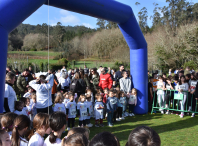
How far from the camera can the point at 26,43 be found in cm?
3700

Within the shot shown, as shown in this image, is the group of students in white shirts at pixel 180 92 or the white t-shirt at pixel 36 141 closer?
the white t-shirt at pixel 36 141

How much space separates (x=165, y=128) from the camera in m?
6.52

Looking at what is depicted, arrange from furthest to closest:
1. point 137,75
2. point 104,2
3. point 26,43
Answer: point 26,43 → point 137,75 → point 104,2

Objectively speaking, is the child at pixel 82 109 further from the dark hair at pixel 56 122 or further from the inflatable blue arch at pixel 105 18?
the dark hair at pixel 56 122

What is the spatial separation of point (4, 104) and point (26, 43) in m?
35.2

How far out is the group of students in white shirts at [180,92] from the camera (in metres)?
7.94

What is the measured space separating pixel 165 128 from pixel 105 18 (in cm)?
421

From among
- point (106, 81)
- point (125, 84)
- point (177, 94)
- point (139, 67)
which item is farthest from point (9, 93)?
point (177, 94)

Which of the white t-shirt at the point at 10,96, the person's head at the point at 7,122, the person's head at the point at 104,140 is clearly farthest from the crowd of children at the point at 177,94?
the person's head at the point at 104,140

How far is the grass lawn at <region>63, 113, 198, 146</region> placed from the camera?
5.46m

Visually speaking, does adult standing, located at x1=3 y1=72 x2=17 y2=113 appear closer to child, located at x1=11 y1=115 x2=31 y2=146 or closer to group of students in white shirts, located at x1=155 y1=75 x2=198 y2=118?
child, located at x1=11 y1=115 x2=31 y2=146

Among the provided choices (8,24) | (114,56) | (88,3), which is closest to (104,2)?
(88,3)

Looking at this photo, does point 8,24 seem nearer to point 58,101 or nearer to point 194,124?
point 58,101

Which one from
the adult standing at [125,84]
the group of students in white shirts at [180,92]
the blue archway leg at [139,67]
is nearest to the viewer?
the blue archway leg at [139,67]
